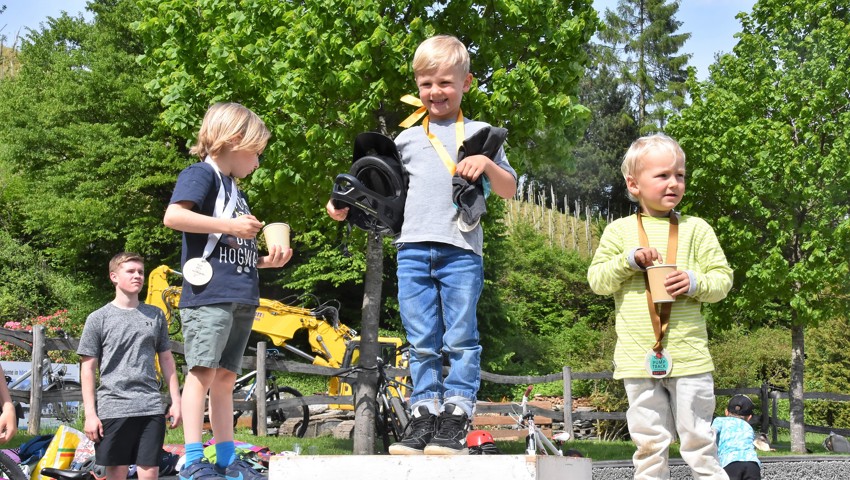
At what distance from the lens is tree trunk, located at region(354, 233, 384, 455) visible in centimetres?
1116

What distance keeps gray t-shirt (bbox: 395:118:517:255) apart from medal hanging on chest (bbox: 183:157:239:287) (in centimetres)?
86

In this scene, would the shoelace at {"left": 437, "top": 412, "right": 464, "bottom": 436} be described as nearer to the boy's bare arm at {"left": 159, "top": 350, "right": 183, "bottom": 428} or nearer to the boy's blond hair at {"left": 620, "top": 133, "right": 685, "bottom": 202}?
the boy's blond hair at {"left": 620, "top": 133, "right": 685, "bottom": 202}

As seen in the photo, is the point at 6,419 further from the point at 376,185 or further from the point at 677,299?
the point at 677,299

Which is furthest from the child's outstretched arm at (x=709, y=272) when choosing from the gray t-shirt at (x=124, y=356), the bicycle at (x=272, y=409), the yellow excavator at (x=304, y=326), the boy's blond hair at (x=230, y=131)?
the yellow excavator at (x=304, y=326)

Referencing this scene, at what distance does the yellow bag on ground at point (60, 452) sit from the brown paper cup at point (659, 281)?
14.6 feet

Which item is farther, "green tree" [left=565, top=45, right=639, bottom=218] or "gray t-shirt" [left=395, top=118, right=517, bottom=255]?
"green tree" [left=565, top=45, right=639, bottom=218]

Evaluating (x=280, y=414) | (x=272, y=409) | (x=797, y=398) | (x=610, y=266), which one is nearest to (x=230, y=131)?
(x=610, y=266)

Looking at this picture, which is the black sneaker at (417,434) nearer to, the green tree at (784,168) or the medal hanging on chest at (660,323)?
the medal hanging on chest at (660,323)

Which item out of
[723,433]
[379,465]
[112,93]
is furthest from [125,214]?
[379,465]

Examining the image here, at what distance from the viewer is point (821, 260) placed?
15133mm

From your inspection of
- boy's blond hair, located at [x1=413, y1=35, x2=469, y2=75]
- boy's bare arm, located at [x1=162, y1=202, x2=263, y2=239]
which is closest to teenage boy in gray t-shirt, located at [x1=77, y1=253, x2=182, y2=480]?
boy's bare arm, located at [x1=162, y1=202, x2=263, y2=239]

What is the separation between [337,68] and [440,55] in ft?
22.2

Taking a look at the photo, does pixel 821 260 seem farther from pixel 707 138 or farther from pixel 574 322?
pixel 574 322

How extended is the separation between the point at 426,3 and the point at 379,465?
877 cm
